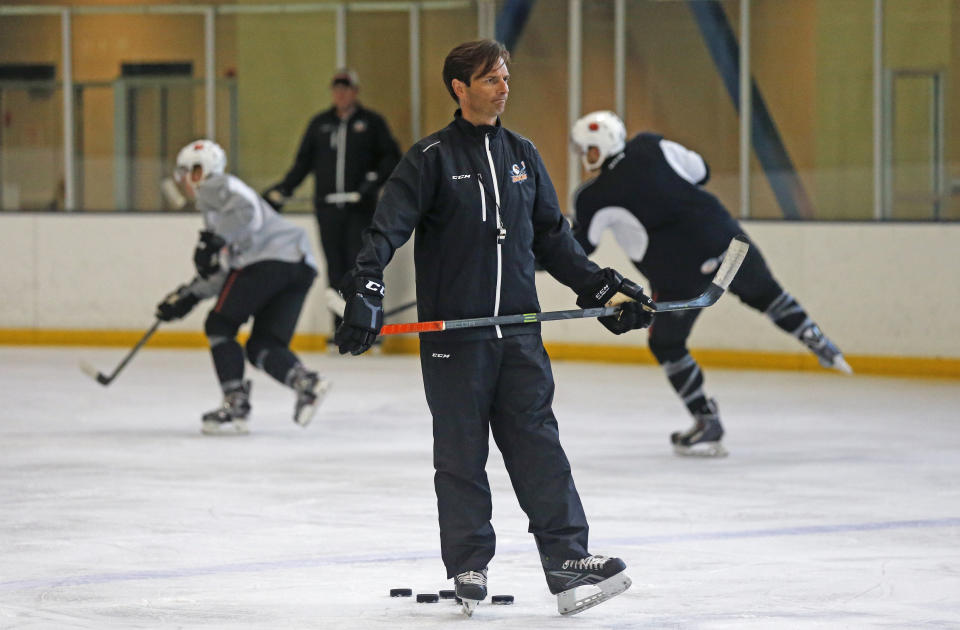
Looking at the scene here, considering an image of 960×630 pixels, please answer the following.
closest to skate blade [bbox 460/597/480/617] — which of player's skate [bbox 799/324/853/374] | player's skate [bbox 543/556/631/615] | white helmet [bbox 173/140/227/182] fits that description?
player's skate [bbox 543/556/631/615]

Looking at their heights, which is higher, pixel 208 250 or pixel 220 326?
pixel 208 250

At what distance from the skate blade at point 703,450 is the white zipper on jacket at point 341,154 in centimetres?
447

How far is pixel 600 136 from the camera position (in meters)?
6.25

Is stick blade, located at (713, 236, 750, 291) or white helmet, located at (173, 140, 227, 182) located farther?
white helmet, located at (173, 140, 227, 182)

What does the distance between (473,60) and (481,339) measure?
597 millimetres

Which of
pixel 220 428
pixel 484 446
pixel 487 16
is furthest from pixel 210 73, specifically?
pixel 484 446

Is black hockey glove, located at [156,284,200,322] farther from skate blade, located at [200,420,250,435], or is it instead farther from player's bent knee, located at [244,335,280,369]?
skate blade, located at [200,420,250,435]

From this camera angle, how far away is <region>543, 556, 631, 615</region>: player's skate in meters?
3.61

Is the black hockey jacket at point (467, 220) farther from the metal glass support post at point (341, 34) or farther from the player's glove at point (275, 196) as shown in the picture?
the metal glass support post at point (341, 34)

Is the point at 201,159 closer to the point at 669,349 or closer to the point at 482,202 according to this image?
the point at 669,349

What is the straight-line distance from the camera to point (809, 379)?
910 cm

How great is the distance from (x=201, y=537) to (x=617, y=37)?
6507 mm

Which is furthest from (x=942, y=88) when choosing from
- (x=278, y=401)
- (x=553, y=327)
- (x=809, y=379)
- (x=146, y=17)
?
(x=146, y=17)

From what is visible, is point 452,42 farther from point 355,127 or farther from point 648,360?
point 648,360
